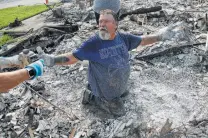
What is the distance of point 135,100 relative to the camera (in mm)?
6531

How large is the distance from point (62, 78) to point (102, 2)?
295cm

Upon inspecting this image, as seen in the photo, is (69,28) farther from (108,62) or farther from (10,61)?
(10,61)

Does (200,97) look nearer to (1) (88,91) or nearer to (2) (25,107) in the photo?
(1) (88,91)

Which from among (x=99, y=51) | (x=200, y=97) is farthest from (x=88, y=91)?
(x=200, y=97)

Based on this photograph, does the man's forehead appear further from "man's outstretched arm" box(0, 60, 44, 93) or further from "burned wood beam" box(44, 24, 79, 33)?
"burned wood beam" box(44, 24, 79, 33)

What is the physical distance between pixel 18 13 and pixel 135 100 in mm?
12076

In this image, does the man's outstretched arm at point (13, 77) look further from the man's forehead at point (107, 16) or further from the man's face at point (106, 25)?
the man's forehead at point (107, 16)

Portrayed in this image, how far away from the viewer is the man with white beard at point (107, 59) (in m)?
5.58

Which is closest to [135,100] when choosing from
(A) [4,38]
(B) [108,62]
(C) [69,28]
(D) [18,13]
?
(B) [108,62]

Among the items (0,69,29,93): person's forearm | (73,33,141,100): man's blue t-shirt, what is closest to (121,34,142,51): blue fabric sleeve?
(73,33,141,100): man's blue t-shirt

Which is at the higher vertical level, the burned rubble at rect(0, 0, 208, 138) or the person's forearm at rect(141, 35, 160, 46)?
the person's forearm at rect(141, 35, 160, 46)

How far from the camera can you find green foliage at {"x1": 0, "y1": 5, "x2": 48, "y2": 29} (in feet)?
50.1

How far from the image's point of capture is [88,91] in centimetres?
645

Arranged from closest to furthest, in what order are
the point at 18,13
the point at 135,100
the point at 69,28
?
the point at 135,100 → the point at 69,28 → the point at 18,13
